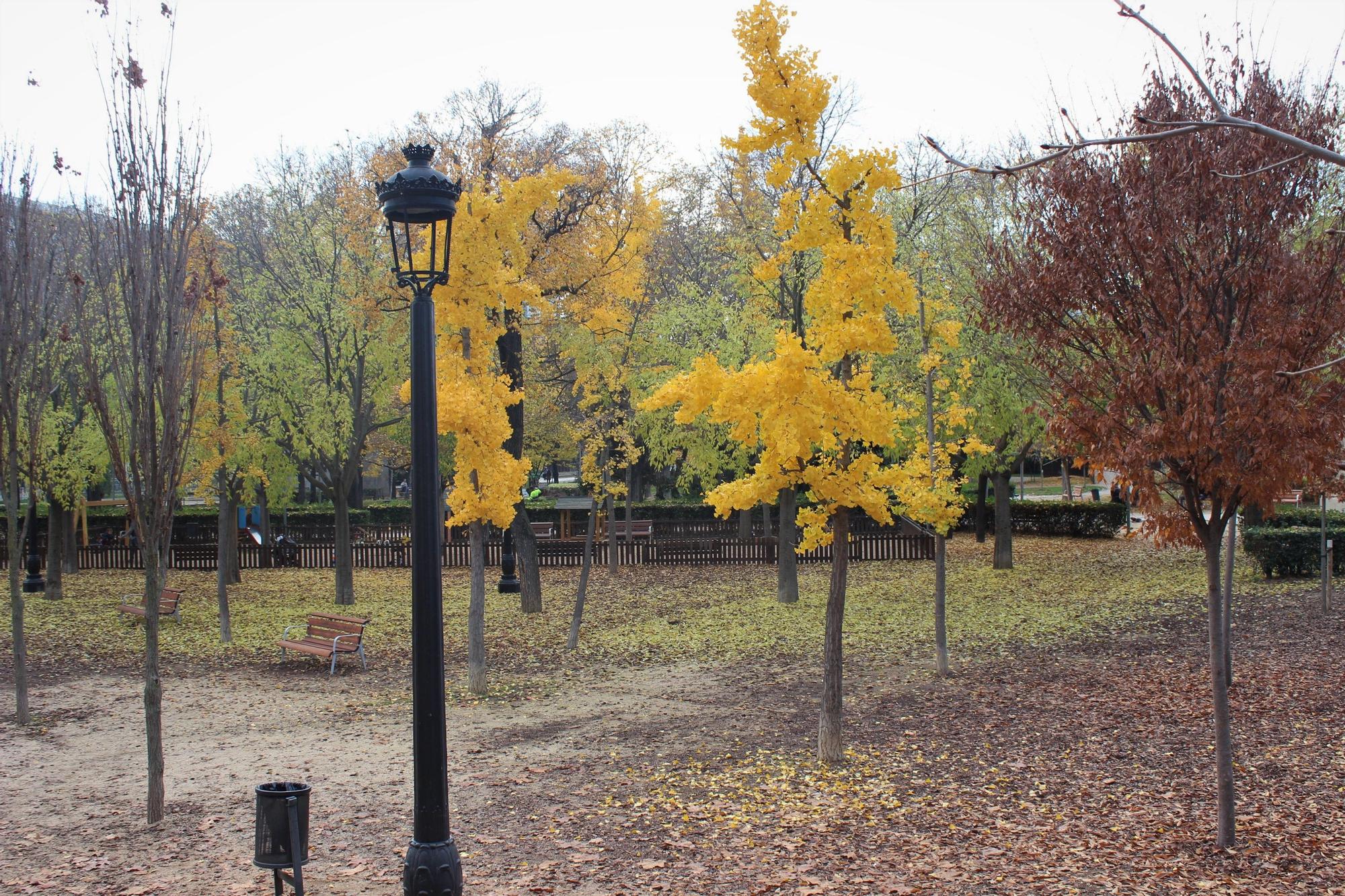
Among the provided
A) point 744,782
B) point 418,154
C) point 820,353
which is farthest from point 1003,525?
point 418,154

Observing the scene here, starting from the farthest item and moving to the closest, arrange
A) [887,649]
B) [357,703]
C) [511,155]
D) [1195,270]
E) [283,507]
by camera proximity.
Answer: [283,507]
[511,155]
[887,649]
[357,703]
[1195,270]

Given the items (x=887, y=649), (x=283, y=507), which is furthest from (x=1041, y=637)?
(x=283, y=507)

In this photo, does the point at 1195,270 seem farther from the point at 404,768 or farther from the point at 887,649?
the point at 887,649

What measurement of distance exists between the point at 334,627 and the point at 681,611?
20.7ft

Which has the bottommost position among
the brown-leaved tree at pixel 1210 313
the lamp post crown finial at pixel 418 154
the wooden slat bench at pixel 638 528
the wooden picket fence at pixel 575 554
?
the wooden picket fence at pixel 575 554

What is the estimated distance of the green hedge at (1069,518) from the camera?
28531 millimetres

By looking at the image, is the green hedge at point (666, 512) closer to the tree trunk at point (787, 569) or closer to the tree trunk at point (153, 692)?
the tree trunk at point (787, 569)

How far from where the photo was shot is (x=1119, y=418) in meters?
6.46

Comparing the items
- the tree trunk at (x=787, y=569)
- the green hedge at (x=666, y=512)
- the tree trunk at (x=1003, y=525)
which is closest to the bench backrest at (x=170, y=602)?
the tree trunk at (x=787, y=569)

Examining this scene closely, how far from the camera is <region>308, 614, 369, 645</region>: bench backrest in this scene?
1348 centimetres

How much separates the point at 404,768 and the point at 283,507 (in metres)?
22.1

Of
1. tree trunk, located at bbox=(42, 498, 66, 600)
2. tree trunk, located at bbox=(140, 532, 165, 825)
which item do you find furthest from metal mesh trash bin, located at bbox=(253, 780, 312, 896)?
tree trunk, located at bbox=(42, 498, 66, 600)

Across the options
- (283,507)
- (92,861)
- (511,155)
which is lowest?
(92,861)

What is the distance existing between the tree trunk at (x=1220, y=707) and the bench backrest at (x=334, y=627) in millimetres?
10140
